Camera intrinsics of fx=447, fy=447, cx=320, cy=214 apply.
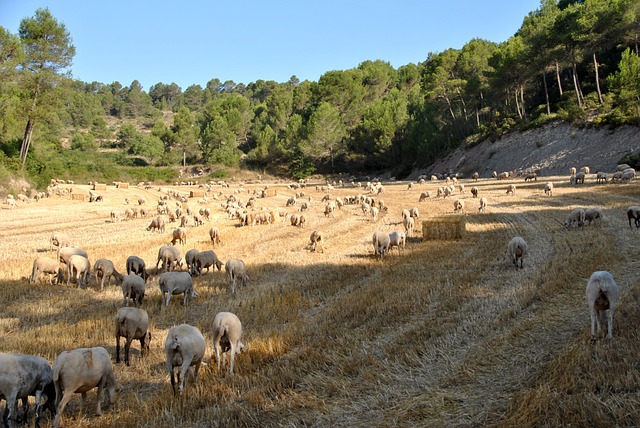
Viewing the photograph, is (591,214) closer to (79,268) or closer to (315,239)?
(315,239)

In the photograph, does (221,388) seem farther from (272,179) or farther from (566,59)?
(272,179)

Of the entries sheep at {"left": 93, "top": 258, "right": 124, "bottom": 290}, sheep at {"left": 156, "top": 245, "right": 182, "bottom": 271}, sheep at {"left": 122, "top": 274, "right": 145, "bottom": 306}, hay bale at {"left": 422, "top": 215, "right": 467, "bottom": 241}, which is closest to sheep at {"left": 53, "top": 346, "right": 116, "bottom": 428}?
sheep at {"left": 122, "top": 274, "right": 145, "bottom": 306}

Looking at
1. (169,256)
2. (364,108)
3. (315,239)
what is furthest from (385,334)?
(364,108)

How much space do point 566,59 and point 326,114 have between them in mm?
41179

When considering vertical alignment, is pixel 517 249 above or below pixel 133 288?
below

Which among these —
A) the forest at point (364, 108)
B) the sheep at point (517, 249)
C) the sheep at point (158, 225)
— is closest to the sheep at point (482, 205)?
the sheep at point (517, 249)

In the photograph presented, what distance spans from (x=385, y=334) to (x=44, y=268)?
1113cm

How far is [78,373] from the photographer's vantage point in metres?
6.00

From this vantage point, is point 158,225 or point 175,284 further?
point 158,225

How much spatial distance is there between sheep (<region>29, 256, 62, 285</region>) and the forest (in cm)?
3739

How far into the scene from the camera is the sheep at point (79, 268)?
1355 cm

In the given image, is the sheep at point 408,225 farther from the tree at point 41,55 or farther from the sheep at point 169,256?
the tree at point 41,55

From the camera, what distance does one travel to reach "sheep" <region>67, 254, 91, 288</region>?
1355 centimetres

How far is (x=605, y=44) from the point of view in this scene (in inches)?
2152
